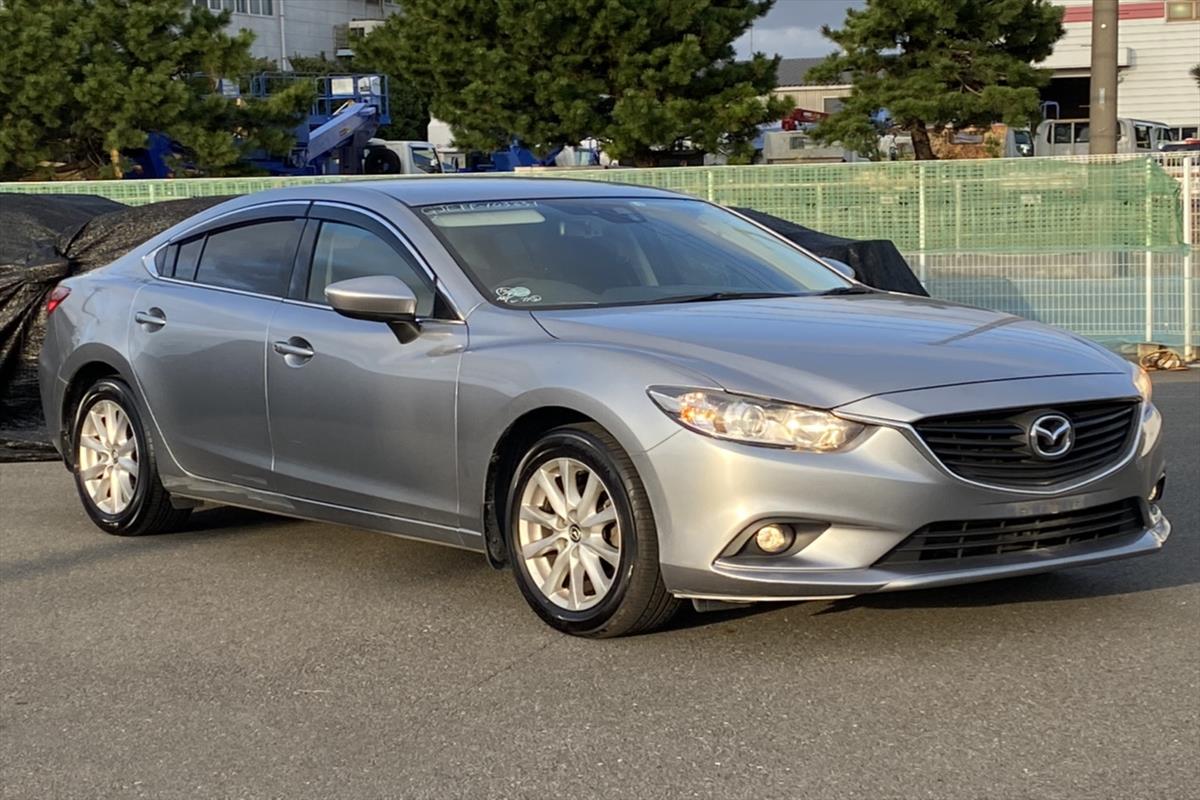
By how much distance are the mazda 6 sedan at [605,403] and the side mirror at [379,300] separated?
0.01m

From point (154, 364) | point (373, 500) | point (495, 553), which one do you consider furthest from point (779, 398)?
point (154, 364)

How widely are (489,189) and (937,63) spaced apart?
85.2ft

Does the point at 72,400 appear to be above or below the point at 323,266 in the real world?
below

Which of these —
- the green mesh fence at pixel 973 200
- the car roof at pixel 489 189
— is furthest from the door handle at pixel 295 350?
the green mesh fence at pixel 973 200

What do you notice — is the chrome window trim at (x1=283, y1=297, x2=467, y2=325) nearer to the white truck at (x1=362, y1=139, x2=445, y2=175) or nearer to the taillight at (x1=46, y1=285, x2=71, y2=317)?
the taillight at (x1=46, y1=285, x2=71, y2=317)

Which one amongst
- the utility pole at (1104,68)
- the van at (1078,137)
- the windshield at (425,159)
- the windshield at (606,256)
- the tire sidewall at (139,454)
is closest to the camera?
the windshield at (606,256)

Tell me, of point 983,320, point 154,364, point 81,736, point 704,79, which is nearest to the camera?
point 81,736

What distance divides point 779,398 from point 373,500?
1.72 m

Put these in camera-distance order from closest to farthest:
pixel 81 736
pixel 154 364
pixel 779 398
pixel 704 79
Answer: pixel 81 736, pixel 779 398, pixel 154 364, pixel 704 79

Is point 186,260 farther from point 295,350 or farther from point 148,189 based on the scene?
point 148,189

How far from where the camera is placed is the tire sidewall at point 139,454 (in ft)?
23.4

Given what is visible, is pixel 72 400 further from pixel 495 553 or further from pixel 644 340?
pixel 644 340

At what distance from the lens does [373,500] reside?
6004 mm

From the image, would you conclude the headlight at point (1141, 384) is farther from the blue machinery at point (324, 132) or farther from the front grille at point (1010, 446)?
the blue machinery at point (324, 132)
